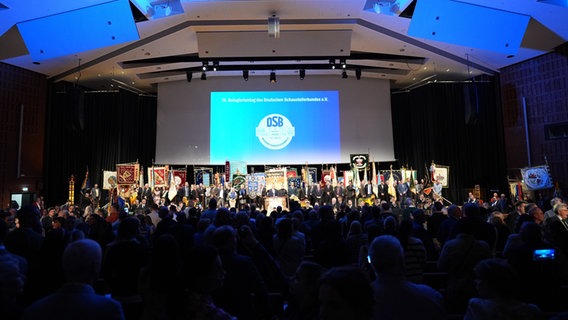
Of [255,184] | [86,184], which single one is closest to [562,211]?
[255,184]

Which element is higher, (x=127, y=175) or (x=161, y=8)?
(x=161, y=8)

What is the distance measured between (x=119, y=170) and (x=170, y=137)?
3217 mm

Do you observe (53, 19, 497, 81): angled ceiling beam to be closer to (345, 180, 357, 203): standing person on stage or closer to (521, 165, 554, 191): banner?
(521, 165, 554, 191): banner

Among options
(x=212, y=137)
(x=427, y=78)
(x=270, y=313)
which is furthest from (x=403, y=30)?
(x=270, y=313)

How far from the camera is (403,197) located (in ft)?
48.8

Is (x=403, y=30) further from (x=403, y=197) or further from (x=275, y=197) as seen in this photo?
(x=275, y=197)

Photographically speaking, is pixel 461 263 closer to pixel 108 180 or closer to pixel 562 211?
pixel 562 211

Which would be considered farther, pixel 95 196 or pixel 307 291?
pixel 95 196

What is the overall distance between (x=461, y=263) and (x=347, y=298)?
1.94 m

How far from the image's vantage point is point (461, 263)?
2.87m

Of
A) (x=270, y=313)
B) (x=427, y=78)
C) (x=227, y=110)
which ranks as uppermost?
(x=427, y=78)

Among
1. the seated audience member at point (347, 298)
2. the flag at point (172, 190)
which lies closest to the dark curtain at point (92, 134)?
the flag at point (172, 190)

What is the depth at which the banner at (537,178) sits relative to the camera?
40.2 ft

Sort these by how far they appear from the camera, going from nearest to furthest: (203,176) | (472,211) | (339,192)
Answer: (472,211)
(339,192)
(203,176)
